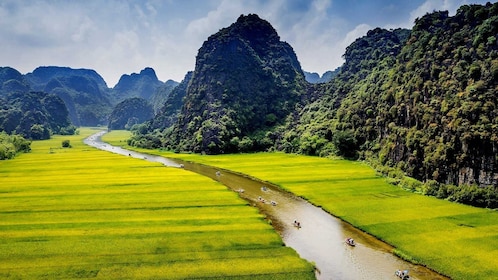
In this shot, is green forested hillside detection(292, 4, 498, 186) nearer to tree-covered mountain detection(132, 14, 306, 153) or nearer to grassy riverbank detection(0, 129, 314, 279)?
grassy riverbank detection(0, 129, 314, 279)

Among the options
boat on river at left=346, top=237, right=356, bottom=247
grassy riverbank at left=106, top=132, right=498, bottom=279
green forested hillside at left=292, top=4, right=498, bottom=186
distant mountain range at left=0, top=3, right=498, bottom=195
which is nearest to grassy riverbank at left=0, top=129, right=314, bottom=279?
boat on river at left=346, top=237, right=356, bottom=247

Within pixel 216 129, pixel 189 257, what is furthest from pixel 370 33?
pixel 189 257

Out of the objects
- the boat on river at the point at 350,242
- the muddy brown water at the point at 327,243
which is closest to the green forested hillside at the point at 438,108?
the muddy brown water at the point at 327,243

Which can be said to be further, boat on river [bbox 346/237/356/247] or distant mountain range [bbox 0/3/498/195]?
distant mountain range [bbox 0/3/498/195]

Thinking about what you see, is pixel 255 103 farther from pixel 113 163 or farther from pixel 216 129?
pixel 113 163

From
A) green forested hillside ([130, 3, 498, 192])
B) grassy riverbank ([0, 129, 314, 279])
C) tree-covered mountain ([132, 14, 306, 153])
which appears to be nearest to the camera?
grassy riverbank ([0, 129, 314, 279])

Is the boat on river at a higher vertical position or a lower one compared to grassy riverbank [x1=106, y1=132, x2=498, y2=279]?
lower

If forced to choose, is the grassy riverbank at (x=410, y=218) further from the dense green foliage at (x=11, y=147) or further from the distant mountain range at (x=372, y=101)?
the dense green foliage at (x=11, y=147)
